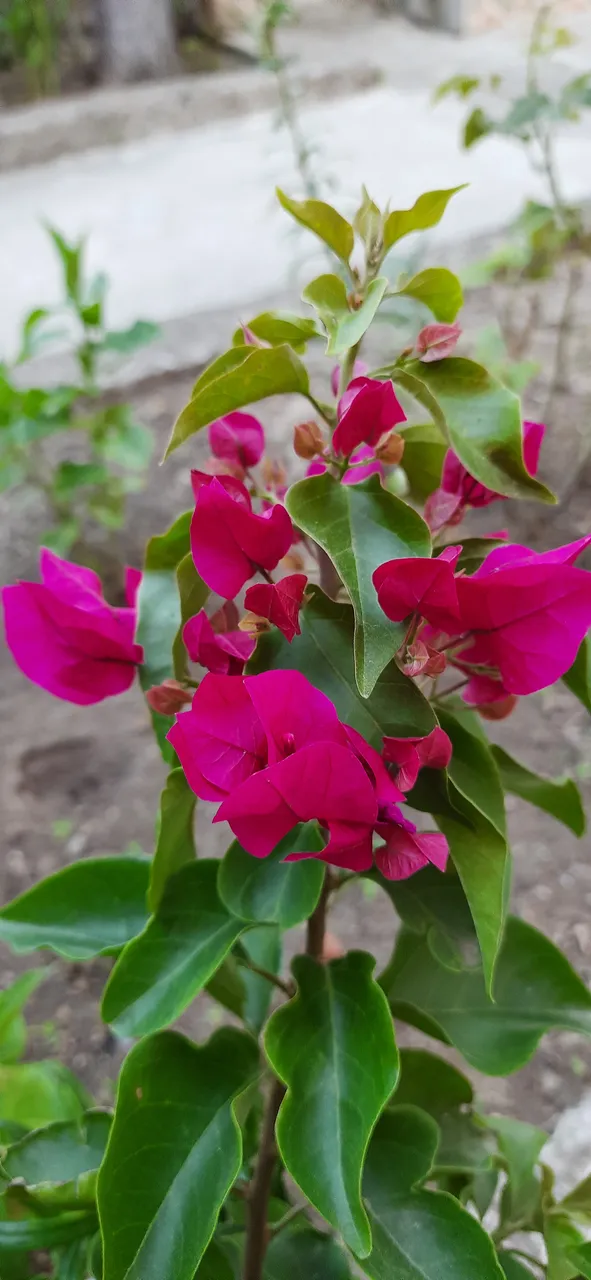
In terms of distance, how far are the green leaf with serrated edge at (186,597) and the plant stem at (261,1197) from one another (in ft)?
1.01

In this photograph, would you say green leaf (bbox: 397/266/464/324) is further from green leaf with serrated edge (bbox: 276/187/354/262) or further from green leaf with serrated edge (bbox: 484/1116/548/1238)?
green leaf with serrated edge (bbox: 484/1116/548/1238)

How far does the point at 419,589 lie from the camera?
39cm

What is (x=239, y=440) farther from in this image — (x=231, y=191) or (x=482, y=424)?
(x=231, y=191)

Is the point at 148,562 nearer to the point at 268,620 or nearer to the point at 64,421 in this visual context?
the point at 268,620

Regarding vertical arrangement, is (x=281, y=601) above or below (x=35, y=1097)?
above

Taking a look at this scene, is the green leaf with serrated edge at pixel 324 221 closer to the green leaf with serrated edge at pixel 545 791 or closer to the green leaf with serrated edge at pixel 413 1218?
the green leaf with serrated edge at pixel 545 791

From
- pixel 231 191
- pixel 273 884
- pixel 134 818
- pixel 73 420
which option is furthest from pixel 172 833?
pixel 231 191

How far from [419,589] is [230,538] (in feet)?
0.28

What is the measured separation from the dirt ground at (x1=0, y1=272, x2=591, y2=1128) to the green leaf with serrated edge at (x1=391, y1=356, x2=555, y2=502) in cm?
88

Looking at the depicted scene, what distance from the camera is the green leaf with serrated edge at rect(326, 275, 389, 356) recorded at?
1.30 feet

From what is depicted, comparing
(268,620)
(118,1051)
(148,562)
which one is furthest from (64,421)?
(268,620)

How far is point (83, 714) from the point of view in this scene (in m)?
1.61

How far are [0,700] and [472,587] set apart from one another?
4.48ft

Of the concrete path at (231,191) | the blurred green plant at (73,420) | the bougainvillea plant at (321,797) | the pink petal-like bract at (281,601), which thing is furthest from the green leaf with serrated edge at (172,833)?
the concrete path at (231,191)
